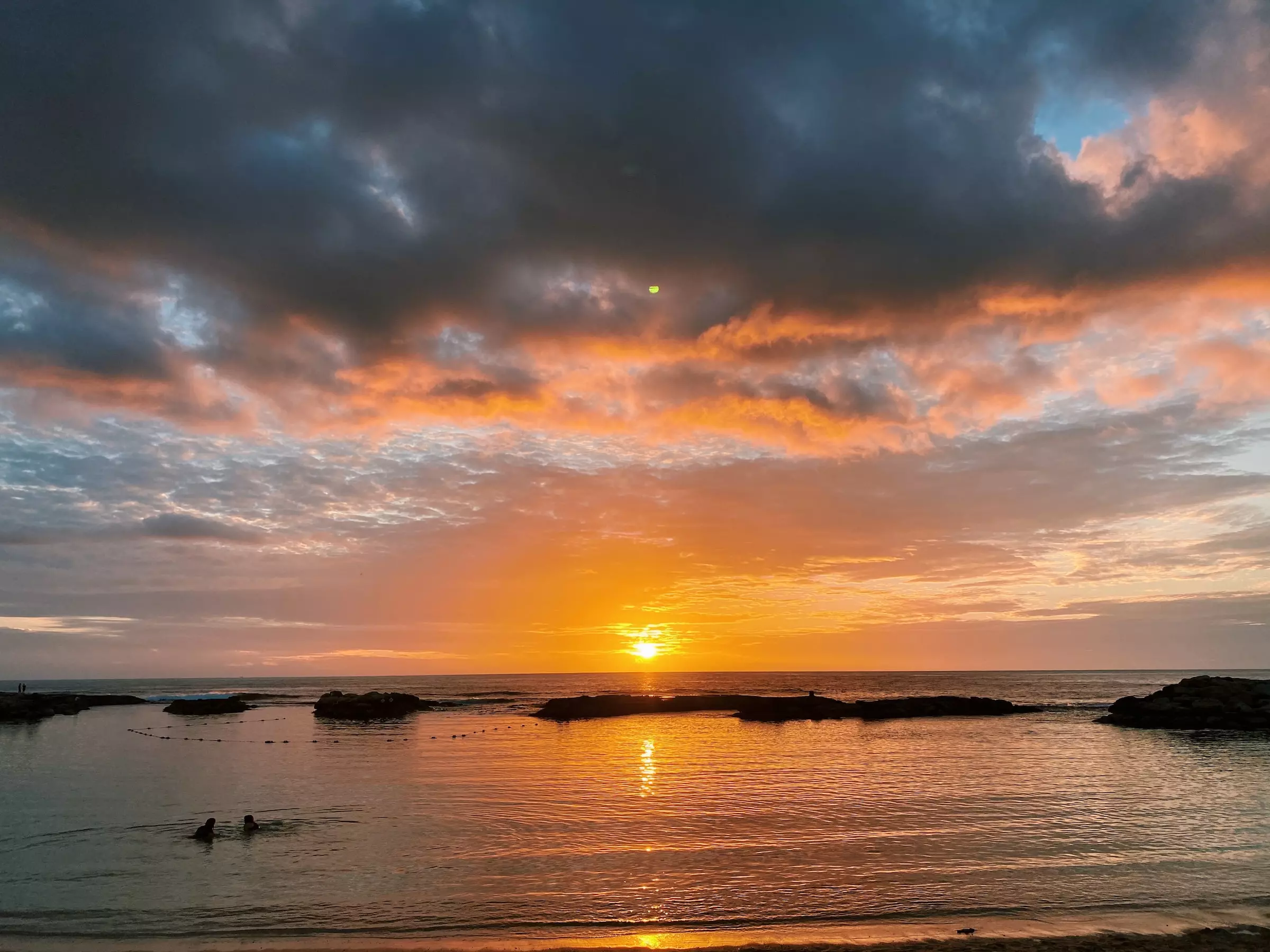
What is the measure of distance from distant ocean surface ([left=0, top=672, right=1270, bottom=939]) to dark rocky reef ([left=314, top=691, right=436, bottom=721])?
37988mm

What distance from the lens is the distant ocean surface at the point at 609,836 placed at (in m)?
20.6

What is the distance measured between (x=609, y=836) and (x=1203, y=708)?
74.3 m

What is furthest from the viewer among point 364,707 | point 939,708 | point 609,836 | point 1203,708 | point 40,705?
point 364,707

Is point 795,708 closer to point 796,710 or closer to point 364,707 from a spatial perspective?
point 796,710

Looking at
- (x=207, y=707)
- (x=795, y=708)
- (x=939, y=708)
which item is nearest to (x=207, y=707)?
(x=207, y=707)

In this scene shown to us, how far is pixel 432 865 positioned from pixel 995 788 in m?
28.8

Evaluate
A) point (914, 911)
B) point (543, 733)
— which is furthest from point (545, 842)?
point (543, 733)

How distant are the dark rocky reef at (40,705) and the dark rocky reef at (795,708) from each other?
61167 millimetres

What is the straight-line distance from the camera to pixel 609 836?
28.6 metres

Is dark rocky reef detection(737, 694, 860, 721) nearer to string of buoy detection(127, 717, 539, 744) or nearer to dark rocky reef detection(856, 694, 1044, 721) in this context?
dark rocky reef detection(856, 694, 1044, 721)

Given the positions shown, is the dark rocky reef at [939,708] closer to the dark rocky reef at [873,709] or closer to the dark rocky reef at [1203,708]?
the dark rocky reef at [873,709]

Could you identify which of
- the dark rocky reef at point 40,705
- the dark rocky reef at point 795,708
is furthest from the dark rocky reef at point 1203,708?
the dark rocky reef at point 40,705

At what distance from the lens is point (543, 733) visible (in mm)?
71188

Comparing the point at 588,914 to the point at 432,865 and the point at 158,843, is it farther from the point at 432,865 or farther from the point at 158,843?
the point at 158,843
